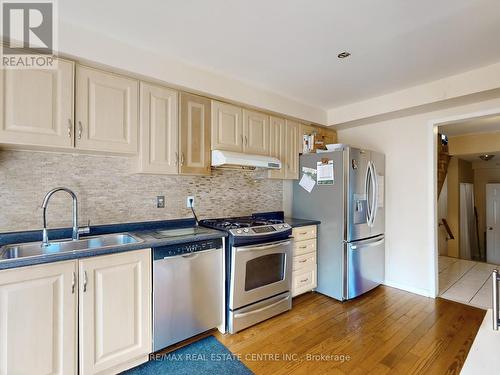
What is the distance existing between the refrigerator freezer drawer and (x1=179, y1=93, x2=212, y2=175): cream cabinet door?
1.85m

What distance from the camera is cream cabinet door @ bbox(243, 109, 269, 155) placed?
2.79 m

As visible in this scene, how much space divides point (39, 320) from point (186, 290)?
35.4 inches

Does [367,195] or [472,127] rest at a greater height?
[472,127]

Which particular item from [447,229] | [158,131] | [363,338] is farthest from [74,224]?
[447,229]

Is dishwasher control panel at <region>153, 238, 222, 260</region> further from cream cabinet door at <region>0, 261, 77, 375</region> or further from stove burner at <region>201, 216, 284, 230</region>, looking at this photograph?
cream cabinet door at <region>0, 261, 77, 375</region>

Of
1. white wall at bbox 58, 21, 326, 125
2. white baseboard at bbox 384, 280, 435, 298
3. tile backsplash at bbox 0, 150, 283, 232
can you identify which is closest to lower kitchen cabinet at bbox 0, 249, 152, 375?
tile backsplash at bbox 0, 150, 283, 232

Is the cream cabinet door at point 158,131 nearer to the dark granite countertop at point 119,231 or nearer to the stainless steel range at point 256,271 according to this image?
the dark granite countertop at point 119,231

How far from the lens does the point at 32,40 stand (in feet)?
5.38

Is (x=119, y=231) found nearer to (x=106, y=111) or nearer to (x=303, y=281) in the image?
(x=106, y=111)

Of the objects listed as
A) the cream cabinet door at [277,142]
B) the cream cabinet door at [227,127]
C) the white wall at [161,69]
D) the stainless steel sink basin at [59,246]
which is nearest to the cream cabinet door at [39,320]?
the stainless steel sink basin at [59,246]

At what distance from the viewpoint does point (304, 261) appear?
9.66 ft

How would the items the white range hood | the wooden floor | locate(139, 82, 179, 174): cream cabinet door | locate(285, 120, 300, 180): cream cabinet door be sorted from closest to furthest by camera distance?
the wooden floor
locate(139, 82, 179, 174): cream cabinet door
the white range hood
locate(285, 120, 300, 180): cream cabinet door

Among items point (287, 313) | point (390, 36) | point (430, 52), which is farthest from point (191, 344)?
point (430, 52)

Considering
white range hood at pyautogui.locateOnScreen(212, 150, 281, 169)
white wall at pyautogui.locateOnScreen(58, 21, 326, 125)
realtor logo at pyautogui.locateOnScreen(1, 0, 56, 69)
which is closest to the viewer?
realtor logo at pyautogui.locateOnScreen(1, 0, 56, 69)
